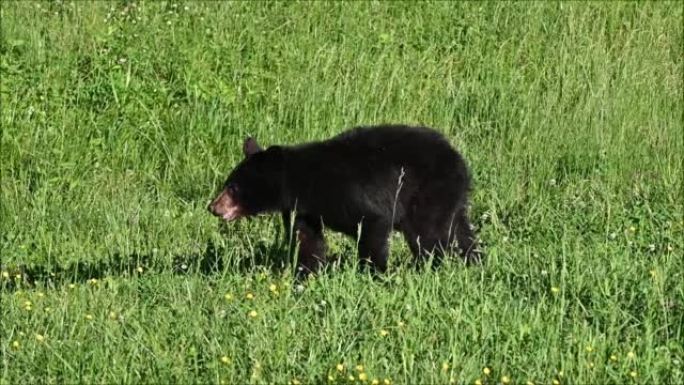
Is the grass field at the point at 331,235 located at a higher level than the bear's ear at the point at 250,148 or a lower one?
lower

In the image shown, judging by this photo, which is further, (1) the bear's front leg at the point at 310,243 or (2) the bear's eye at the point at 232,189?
(2) the bear's eye at the point at 232,189

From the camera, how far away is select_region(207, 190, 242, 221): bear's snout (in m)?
7.57

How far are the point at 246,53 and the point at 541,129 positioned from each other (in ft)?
7.66

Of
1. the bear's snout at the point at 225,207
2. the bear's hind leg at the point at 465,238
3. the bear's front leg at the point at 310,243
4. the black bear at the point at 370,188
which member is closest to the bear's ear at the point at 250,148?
the black bear at the point at 370,188

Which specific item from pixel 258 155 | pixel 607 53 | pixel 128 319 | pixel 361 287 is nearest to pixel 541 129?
pixel 607 53

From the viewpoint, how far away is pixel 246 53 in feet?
35.3

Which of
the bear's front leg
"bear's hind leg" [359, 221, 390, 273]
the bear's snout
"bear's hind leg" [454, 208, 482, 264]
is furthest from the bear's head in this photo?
"bear's hind leg" [454, 208, 482, 264]

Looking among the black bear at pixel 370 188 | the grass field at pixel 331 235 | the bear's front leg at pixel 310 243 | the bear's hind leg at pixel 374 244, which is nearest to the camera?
the grass field at pixel 331 235

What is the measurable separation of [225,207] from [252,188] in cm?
19

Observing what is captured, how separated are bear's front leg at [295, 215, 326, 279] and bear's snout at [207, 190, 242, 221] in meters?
0.36

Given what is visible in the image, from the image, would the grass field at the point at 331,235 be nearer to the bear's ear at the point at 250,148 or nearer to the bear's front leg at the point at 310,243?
the bear's front leg at the point at 310,243

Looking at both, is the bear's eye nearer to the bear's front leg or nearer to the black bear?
the black bear

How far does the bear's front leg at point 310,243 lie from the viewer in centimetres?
742

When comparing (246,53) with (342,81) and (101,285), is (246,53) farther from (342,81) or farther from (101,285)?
(101,285)
